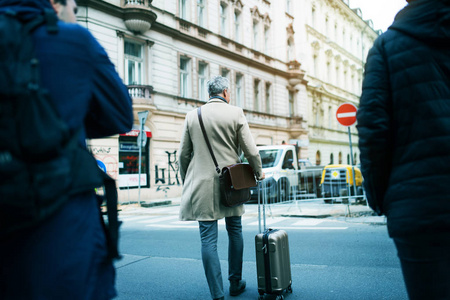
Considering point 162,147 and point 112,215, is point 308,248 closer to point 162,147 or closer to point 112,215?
Answer: point 112,215

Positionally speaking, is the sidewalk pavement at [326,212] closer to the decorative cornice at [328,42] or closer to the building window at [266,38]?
the building window at [266,38]

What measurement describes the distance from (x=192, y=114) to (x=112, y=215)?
244 cm

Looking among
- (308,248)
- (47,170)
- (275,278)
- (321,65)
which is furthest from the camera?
(321,65)

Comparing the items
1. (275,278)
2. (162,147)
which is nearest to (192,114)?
(275,278)

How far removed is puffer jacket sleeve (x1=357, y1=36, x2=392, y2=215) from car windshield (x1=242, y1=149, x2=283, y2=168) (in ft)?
45.4

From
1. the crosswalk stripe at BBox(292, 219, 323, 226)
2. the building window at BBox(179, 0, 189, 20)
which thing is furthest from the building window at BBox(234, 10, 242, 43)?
the crosswalk stripe at BBox(292, 219, 323, 226)

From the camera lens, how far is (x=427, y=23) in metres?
1.79

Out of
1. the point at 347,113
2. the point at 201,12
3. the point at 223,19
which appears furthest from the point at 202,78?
the point at 347,113

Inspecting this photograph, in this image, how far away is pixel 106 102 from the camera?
1.58 meters

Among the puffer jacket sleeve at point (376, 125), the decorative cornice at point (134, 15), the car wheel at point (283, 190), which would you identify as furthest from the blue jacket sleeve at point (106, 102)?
the decorative cornice at point (134, 15)

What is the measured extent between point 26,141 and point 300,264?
4.59 m

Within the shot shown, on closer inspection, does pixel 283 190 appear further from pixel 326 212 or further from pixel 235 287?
pixel 235 287

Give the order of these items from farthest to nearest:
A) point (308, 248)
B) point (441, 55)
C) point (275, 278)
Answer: point (308, 248), point (275, 278), point (441, 55)

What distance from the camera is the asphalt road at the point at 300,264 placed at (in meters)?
4.20
